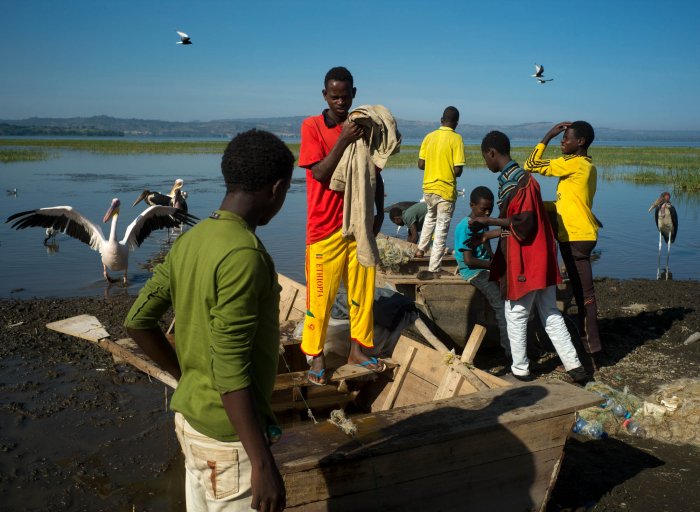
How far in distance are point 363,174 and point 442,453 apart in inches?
70.4

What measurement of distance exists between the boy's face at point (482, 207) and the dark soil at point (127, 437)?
1.60m

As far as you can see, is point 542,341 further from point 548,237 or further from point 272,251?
point 272,251

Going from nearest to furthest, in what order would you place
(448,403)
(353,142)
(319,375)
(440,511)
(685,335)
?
(440,511), (448,403), (353,142), (319,375), (685,335)

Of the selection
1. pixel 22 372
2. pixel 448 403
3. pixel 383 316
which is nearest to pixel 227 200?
pixel 448 403

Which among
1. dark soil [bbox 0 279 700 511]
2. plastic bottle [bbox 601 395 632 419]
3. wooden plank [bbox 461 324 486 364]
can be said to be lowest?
dark soil [bbox 0 279 700 511]

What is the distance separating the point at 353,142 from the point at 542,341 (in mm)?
3761

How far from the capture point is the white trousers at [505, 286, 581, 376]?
5188 millimetres

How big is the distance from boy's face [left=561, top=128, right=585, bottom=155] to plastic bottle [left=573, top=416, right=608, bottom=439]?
238cm

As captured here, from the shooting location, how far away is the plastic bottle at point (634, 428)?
4.86m

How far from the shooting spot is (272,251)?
12.4 meters

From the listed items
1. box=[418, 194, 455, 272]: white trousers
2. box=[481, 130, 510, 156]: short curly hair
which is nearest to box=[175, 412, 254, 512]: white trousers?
box=[481, 130, 510, 156]: short curly hair

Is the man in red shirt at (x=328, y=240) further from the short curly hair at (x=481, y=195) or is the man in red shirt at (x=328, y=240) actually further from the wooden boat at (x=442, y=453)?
the short curly hair at (x=481, y=195)

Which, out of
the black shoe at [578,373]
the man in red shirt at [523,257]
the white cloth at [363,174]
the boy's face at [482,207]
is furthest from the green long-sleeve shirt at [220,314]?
the boy's face at [482,207]

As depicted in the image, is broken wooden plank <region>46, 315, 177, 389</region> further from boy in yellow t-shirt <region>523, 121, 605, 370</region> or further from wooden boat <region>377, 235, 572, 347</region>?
boy in yellow t-shirt <region>523, 121, 605, 370</region>
